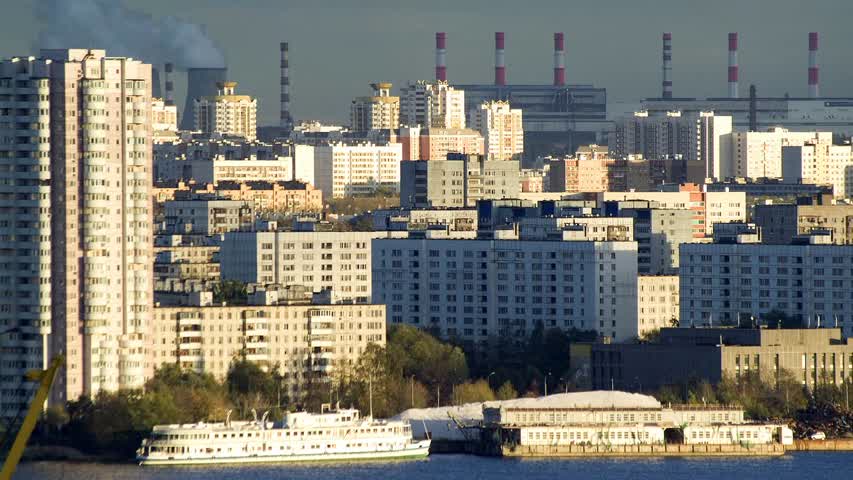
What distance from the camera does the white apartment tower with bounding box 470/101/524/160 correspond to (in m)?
127

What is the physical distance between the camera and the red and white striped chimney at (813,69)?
122 metres

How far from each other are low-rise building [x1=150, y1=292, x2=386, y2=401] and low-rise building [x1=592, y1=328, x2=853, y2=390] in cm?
353

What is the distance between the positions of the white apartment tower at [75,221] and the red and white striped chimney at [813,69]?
79.8 meters

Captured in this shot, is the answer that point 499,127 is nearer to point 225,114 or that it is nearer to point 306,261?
point 225,114

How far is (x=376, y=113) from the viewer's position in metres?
128

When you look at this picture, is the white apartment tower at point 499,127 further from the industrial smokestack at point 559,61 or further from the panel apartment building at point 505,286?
the panel apartment building at point 505,286

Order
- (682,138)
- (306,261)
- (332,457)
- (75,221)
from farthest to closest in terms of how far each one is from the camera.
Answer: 1. (682,138)
2. (306,261)
3. (75,221)
4. (332,457)

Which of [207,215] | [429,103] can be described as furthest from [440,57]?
[207,215]

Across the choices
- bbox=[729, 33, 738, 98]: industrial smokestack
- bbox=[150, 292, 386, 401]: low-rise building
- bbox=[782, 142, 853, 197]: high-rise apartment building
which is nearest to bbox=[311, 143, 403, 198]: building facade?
bbox=[782, 142, 853, 197]: high-rise apartment building

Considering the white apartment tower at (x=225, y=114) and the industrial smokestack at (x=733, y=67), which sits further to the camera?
the white apartment tower at (x=225, y=114)

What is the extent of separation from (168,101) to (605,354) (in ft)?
296

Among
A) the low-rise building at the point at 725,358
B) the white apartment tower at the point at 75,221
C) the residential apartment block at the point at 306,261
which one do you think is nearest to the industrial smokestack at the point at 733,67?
the residential apartment block at the point at 306,261

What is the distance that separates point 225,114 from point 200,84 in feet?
8.17

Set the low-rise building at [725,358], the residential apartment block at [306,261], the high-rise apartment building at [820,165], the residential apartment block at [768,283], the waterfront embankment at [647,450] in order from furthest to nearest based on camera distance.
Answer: the high-rise apartment building at [820,165] → the residential apartment block at [306,261] → the residential apartment block at [768,283] → the low-rise building at [725,358] → the waterfront embankment at [647,450]
